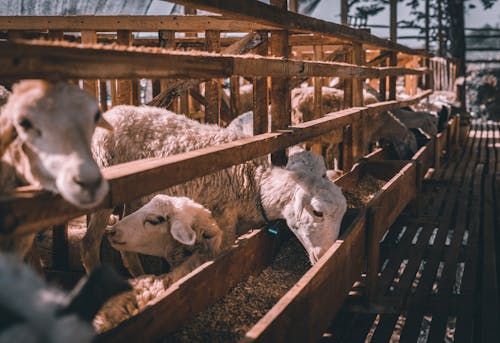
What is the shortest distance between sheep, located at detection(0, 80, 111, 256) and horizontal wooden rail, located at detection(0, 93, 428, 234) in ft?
0.23

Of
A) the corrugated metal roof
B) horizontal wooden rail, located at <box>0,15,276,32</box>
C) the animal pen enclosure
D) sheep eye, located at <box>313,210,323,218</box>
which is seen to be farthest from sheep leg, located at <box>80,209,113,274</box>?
the corrugated metal roof

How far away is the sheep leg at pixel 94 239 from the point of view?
3967 mm

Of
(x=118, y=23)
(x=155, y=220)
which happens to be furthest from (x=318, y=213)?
(x=118, y=23)

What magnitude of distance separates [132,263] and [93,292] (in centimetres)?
258

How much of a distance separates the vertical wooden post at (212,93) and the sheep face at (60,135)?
360cm

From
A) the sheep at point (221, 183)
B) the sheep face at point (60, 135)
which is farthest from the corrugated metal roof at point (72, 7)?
the sheep face at point (60, 135)

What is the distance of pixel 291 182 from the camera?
4043mm

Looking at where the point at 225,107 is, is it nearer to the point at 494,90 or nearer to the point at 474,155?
the point at 474,155

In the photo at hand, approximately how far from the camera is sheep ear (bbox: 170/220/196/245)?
350 centimetres

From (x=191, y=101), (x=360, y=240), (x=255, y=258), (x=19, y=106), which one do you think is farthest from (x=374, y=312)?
(x=191, y=101)

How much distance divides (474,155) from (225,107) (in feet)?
16.5

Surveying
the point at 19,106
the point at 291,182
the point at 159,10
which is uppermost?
the point at 159,10

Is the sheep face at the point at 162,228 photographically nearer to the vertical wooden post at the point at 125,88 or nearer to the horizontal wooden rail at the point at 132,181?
the horizontal wooden rail at the point at 132,181

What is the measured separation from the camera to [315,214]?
386cm
